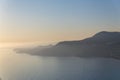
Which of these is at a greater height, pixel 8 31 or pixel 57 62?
pixel 8 31

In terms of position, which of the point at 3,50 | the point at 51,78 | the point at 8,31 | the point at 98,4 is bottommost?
the point at 51,78

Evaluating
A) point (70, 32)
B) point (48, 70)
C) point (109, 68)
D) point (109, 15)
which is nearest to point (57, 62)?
point (48, 70)

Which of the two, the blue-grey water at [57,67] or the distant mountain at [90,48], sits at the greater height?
the distant mountain at [90,48]

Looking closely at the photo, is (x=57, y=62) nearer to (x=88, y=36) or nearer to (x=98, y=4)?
(x=88, y=36)
